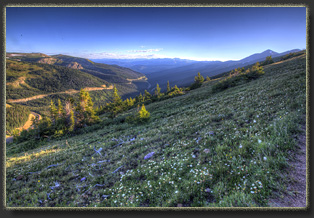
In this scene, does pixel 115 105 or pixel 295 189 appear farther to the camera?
pixel 115 105

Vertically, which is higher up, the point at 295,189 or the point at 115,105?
the point at 115,105

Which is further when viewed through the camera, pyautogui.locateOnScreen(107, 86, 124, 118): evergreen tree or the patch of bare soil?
pyautogui.locateOnScreen(107, 86, 124, 118): evergreen tree

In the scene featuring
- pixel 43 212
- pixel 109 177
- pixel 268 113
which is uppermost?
pixel 268 113

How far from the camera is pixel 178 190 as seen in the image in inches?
119

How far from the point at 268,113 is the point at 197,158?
14.1 feet

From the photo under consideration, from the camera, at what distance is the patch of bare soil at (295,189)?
89.8 inches

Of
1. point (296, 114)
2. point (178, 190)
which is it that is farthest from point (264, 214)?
point (296, 114)

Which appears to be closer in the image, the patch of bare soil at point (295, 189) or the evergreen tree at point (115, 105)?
the patch of bare soil at point (295, 189)

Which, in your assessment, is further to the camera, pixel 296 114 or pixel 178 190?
pixel 296 114

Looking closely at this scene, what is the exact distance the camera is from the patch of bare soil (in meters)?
2.28

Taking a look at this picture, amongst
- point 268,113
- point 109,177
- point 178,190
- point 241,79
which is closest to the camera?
point 178,190

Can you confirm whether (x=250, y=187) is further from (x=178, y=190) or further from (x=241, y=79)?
(x=241, y=79)

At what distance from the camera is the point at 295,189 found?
7.75 feet

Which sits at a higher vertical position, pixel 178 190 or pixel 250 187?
pixel 250 187
